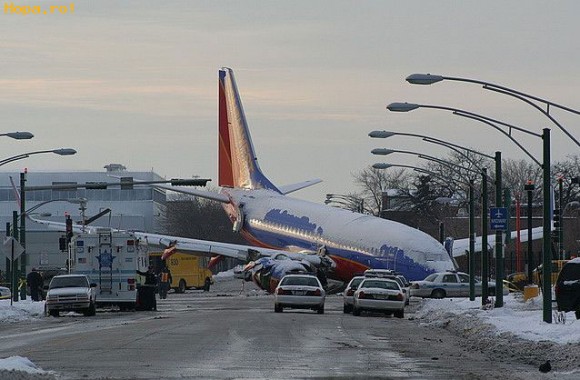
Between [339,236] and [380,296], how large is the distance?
23.5 meters

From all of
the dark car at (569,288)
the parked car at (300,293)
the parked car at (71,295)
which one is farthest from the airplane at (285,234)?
the dark car at (569,288)

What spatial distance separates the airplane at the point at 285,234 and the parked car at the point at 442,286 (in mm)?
757

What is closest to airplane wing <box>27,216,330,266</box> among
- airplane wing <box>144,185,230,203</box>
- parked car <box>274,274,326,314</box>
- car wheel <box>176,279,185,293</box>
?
airplane wing <box>144,185,230,203</box>

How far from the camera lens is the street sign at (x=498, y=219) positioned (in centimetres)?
4672

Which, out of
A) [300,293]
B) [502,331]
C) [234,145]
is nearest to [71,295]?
[300,293]

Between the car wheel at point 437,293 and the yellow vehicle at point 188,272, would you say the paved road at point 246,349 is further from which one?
the yellow vehicle at point 188,272

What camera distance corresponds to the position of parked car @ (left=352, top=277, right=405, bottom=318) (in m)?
47.4

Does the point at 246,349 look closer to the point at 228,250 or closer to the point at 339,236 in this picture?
the point at 339,236

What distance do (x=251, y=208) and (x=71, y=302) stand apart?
123 feet

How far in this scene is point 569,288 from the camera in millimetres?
35781

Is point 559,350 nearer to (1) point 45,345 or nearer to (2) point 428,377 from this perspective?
(2) point 428,377

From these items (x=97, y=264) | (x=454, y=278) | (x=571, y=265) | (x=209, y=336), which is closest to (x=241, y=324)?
(x=209, y=336)

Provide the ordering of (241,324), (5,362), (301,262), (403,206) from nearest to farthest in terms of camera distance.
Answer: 1. (5,362)
2. (241,324)
3. (301,262)
4. (403,206)

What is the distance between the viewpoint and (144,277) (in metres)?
54.1
